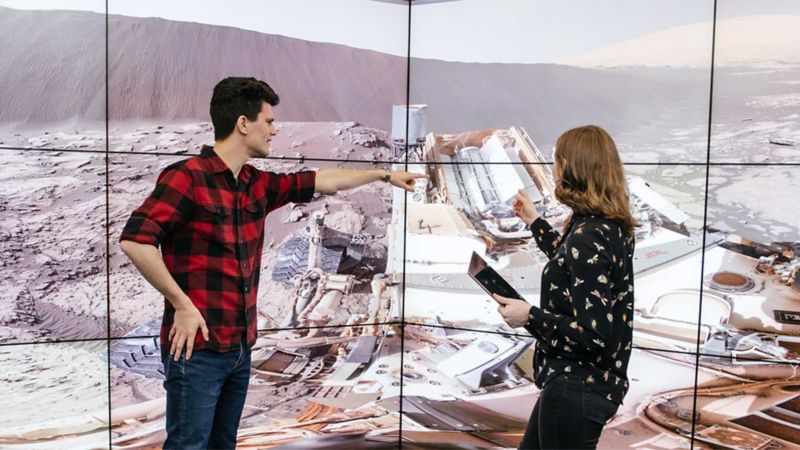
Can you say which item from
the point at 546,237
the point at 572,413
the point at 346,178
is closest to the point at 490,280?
the point at 546,237

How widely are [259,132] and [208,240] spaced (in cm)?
35

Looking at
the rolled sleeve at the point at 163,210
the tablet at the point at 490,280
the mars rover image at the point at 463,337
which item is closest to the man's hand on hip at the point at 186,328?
the rolled sleeve at the point at 163,210

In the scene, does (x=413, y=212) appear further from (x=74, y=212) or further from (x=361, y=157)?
(x=74, y=212)

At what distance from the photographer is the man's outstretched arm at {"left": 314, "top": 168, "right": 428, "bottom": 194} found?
6.52 feet

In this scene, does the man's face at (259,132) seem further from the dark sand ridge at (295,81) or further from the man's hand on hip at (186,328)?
the dark sand ridge at (295,81)

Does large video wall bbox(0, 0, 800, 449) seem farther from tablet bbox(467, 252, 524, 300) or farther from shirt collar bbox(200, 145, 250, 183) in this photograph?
tablet bbox(467, 252, 524, 300)

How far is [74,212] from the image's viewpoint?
2.41 meters

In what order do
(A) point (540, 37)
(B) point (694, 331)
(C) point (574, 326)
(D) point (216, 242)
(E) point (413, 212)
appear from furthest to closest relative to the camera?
1. (E) point (413, 212)
2. (A) point (540, 37)
3. (B) point (694, 331)
4. (D) point (216, 242)
5. (C) point (574, 326)

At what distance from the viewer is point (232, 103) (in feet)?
5.51

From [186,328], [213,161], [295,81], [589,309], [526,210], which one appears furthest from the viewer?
[295,81]

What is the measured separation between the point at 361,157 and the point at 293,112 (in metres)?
0.40

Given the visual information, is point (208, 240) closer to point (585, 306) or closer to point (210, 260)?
point (210, 260)

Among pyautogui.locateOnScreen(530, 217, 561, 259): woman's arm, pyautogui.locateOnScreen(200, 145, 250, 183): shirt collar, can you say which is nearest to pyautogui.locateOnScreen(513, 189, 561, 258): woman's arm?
pyautogui.locateOnScreen(530, 217, 561, 259): woman's arm

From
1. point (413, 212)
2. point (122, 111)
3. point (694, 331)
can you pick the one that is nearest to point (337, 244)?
point (413, 212)
